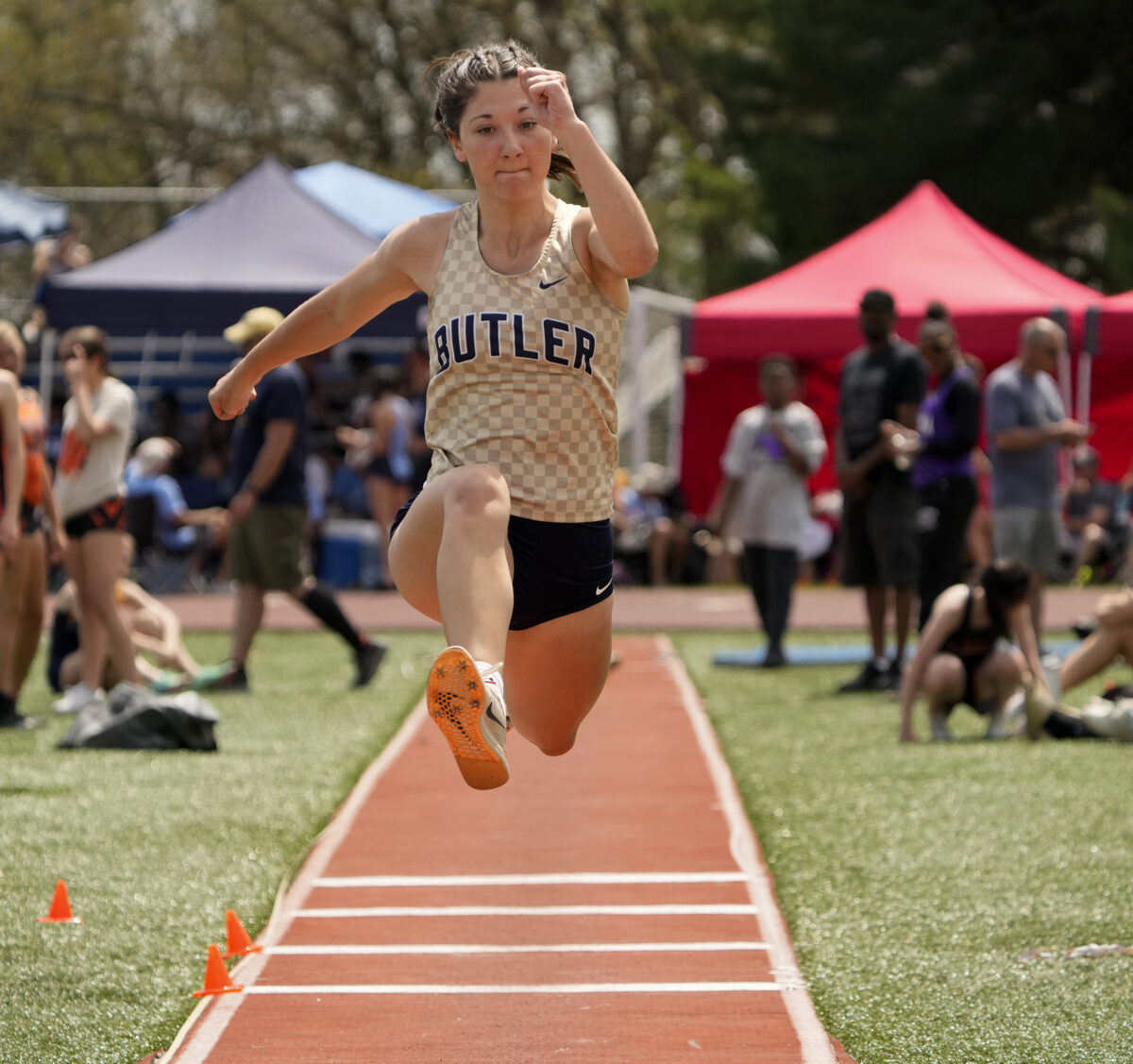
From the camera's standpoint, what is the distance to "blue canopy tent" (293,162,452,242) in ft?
65.1

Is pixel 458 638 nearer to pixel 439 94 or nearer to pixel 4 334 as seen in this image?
pixel 439 94

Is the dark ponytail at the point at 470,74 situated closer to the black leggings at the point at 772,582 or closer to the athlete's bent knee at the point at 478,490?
the athlete's bent knee at the point at 478,490

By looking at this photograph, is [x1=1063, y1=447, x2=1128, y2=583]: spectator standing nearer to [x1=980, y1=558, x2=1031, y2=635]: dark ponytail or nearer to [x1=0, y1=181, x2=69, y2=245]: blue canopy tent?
[x1=980, y1=558, x2=1031, y2=635]: dark ponytail

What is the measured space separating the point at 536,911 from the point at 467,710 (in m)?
2.11

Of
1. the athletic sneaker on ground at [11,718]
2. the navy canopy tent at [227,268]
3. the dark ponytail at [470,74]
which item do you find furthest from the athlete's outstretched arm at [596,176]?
the navy canopy tent at [227,268]

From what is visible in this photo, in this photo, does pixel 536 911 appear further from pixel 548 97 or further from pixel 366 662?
pixel 366 662

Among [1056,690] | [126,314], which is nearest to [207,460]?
[126,314]

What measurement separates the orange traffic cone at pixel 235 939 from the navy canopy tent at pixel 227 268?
11664 millimetres

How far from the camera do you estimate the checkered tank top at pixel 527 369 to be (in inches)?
165

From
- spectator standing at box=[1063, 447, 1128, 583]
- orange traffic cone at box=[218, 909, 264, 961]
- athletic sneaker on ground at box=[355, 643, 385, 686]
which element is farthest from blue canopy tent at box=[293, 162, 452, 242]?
orange traffic cone at box=[218, 909, 264, 961]

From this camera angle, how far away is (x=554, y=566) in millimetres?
4414

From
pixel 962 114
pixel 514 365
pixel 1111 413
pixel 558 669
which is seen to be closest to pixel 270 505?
pixel 558 669

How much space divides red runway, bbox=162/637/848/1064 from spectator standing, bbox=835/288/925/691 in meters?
2.72

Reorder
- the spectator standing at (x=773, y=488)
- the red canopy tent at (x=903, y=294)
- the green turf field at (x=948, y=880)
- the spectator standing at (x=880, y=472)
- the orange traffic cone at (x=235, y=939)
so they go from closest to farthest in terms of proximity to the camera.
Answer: the green turf field at (x=948, y=880), the orange traffic cone at (x=235, y=939), the spectator standing at (x=880, y=472), the spectator standing at (x=773, y=488), the red canopy tent at (x=903, y=294)
